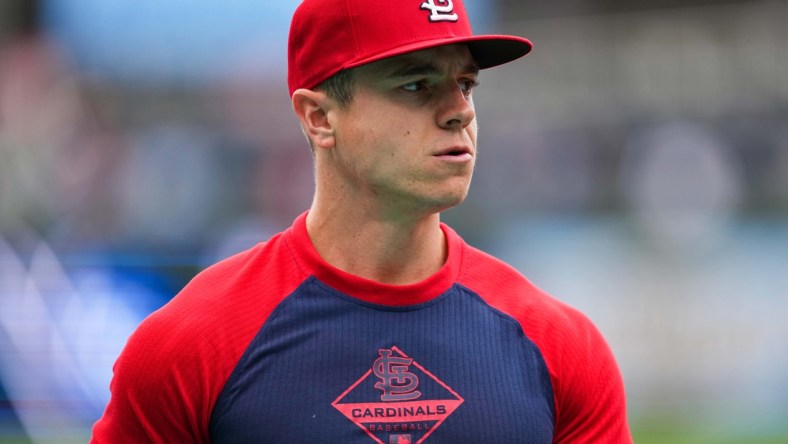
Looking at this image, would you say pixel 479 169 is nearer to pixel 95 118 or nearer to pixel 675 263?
pixel 675 263

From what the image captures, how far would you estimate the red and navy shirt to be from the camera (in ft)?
9.00

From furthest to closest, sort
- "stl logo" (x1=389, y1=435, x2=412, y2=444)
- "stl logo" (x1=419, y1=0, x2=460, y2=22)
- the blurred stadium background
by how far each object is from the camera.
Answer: the blurred stadium background < "stl logo" (x1=419, y1=0, x2=460, y2=22) < "stl logo" (x1=389, y1=435, x2=412, y2=444)

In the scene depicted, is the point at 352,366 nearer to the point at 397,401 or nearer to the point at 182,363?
the point at 397,401

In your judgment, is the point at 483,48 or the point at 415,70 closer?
the point at 415,70

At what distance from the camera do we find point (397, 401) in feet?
9.07

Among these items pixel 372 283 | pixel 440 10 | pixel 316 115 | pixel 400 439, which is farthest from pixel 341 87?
pixel 400 439

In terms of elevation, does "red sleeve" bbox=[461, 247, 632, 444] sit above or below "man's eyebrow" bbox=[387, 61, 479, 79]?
below

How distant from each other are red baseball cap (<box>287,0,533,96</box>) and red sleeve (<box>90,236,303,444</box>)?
1.88 ft

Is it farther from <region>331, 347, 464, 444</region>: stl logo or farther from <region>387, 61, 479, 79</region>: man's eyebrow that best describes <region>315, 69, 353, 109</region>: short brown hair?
<region>331, 347, 464, 444</region>: stl logo

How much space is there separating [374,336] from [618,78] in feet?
32.4

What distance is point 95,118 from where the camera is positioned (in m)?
10.7

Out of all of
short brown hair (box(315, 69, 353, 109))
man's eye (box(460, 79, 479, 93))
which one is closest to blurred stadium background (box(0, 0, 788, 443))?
short brown hair (box(315, 69, 353, 109))

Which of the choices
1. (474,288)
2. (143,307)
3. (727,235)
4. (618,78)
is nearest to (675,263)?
(727,235)

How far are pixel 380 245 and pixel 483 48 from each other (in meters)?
0.55
